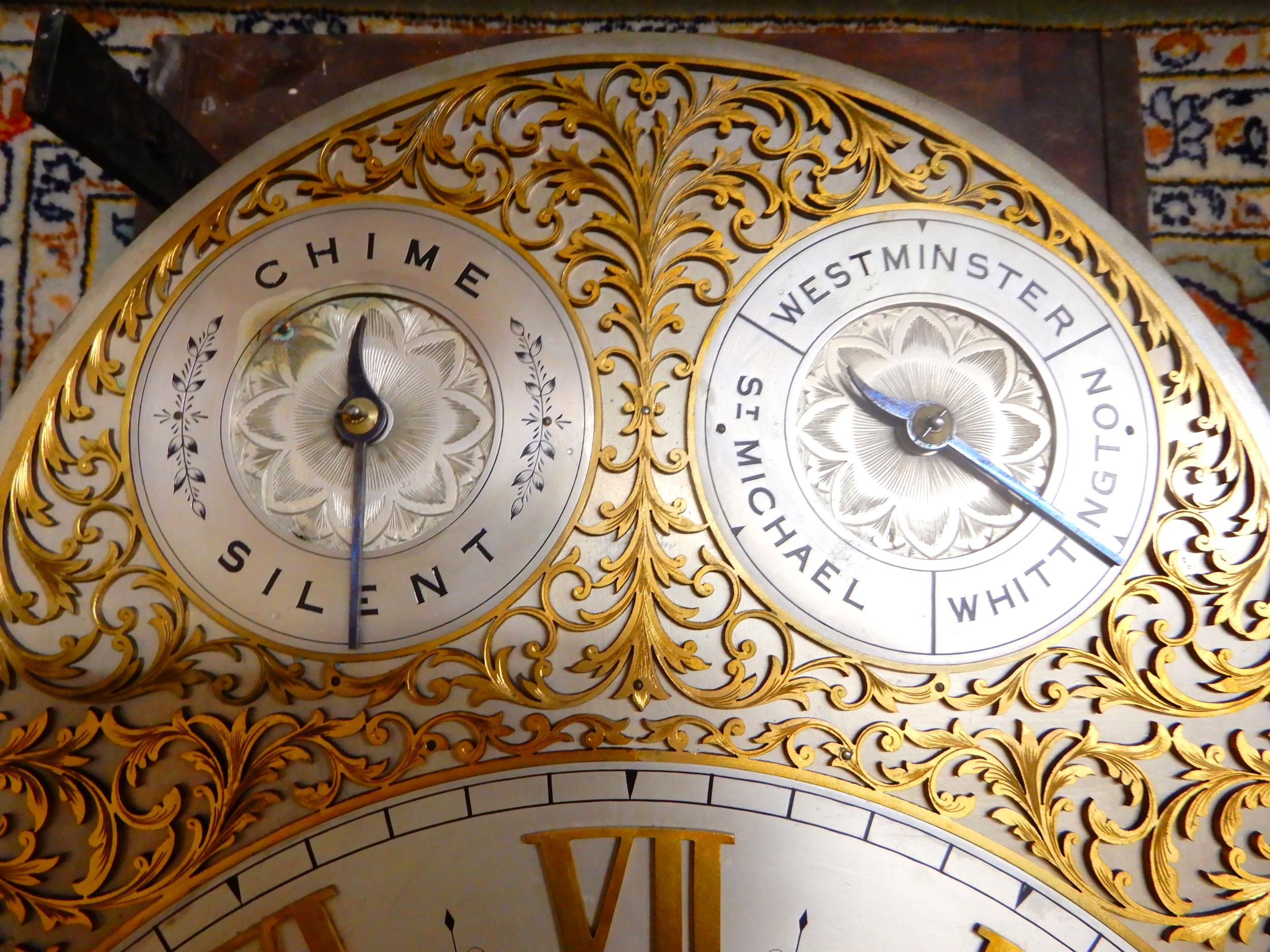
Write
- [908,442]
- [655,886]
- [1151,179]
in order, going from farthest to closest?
[1151,179] → [908,442] → [655,886]

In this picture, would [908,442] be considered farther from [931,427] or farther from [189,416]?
[189,416]

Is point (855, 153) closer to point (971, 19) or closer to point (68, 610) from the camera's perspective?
point (971, 19)

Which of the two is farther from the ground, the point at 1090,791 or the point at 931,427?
the point at 931,427

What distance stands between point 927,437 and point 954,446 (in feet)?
0.11

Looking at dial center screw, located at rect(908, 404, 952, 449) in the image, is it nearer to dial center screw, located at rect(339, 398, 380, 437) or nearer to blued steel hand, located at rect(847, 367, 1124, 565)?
blued steel hand, located at rect(847, 367, 1124, 565)

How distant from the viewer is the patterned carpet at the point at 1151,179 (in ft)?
4.74

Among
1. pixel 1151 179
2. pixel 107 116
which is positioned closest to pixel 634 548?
pixel 107 116

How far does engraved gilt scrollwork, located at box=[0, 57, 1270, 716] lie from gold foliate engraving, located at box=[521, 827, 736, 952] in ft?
0.46

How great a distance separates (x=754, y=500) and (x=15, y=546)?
0.84 meters

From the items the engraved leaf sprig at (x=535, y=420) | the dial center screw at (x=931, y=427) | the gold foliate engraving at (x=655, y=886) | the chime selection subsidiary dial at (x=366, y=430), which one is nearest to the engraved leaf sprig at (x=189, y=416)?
the chime selection subsidiary dial at (x=366, y=430)

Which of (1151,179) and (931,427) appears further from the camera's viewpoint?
(1151,179)

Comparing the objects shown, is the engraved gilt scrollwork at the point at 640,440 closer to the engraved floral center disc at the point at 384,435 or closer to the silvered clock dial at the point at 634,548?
the silvered clock dial at the point at 634,548

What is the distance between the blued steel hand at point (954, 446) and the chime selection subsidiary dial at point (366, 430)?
36cm

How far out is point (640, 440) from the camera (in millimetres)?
1208
